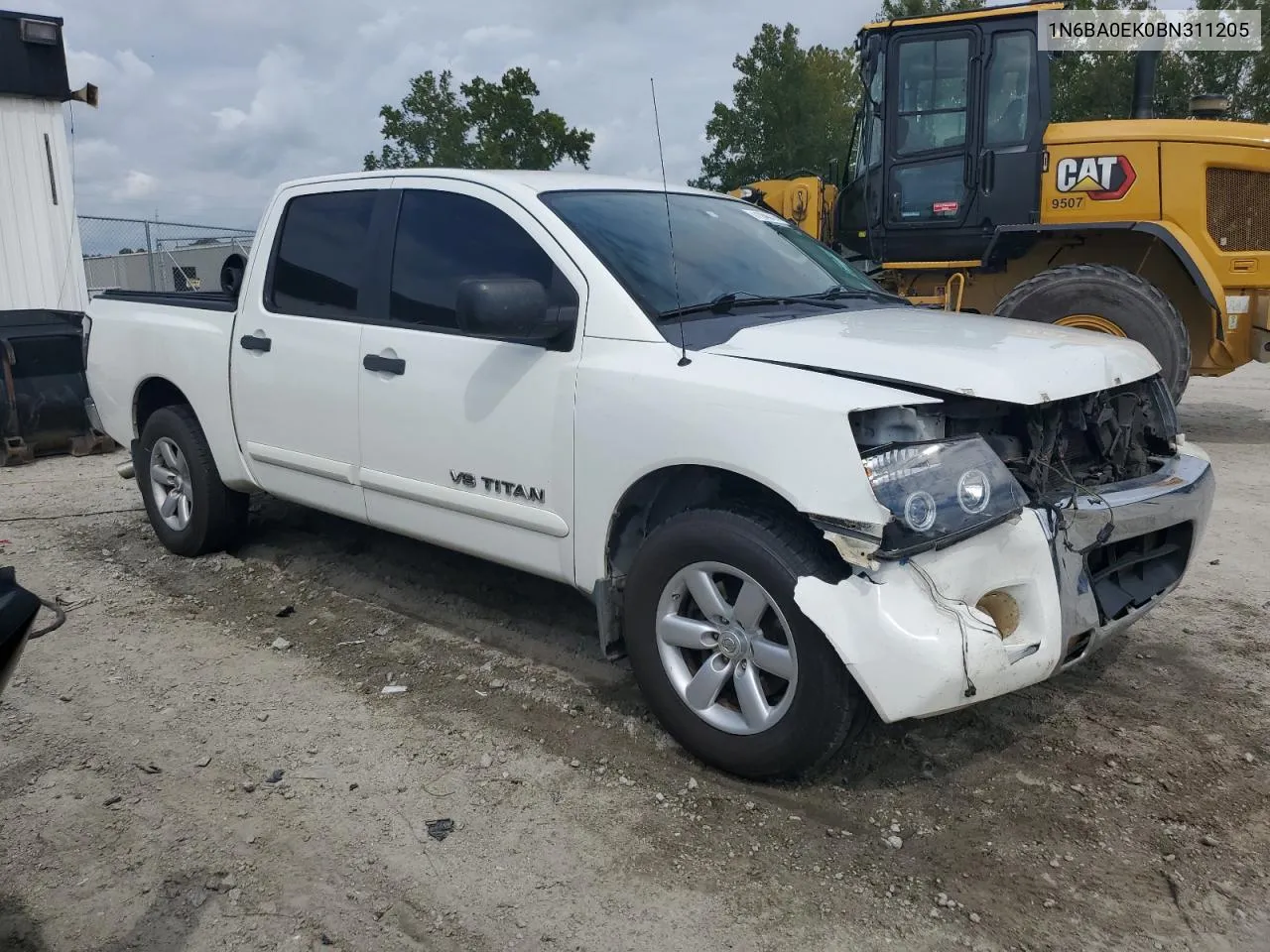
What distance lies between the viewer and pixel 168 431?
5426 mm

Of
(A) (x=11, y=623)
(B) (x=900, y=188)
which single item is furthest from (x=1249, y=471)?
(A) (x=11, y=623)

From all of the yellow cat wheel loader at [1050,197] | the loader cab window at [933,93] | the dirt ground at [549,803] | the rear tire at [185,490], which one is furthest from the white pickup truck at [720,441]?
the loader cab window at [933,93]

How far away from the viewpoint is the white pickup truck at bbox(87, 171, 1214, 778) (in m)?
2.81

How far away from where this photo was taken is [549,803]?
3.14 meters

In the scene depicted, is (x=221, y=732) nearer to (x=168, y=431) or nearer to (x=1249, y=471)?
(x=168, y=431)

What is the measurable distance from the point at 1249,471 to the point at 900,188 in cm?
355

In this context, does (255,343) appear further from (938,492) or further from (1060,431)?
(1060,431)

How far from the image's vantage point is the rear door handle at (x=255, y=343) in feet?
15.5

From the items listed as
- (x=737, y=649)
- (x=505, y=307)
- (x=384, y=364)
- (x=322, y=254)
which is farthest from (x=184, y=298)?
(x=737, y=649)

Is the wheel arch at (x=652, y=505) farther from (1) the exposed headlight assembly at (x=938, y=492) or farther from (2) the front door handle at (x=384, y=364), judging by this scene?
(2) the front door handle at (x=384, y=364)

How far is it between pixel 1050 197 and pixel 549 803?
7.20m

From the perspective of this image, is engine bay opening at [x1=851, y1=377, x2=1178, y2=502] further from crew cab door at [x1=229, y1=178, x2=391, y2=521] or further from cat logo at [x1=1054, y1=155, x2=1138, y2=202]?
cat logo at [x1=1054, y1=155, x2=1138, y2=202]

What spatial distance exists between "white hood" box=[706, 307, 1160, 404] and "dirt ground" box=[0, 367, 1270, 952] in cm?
122

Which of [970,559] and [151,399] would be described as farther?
[151,399]
